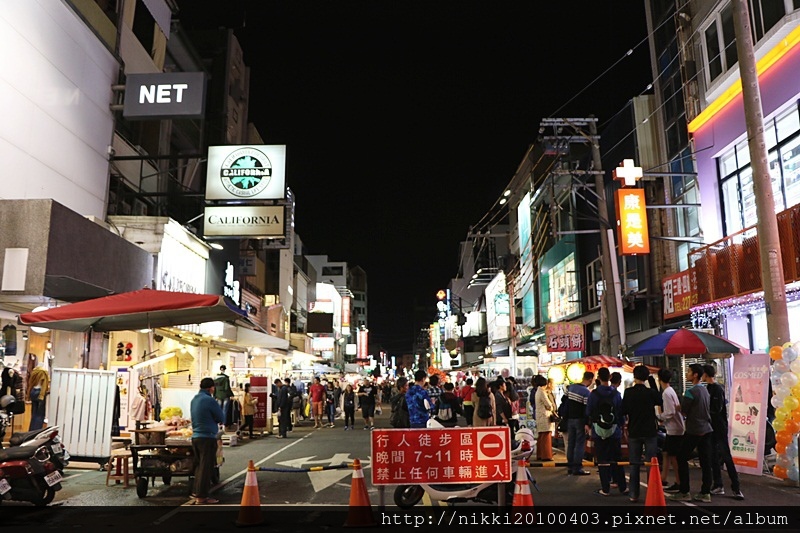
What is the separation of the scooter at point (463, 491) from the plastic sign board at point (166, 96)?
13810 mm

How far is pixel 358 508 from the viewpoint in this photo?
7.79 m

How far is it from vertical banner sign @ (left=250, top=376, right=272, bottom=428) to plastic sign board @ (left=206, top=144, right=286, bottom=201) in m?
6.17

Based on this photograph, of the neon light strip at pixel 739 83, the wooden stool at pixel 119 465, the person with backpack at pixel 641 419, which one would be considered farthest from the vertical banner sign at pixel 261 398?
the neon light strip at pixel 739 83

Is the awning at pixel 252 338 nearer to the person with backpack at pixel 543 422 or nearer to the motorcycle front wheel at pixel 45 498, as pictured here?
the person with backpack at pixel 543 422

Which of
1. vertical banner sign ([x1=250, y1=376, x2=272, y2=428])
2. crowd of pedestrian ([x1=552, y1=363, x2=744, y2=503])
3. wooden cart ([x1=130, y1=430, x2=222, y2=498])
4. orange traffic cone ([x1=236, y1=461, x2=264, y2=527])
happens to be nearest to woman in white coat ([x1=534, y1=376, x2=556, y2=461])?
crowd of pedestrian ([x1=552, y1=363, x2=744, y2=503])

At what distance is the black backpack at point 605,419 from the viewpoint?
10148mm

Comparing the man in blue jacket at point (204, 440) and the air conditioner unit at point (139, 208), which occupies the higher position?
the air conditioner unit at point (139, 208)

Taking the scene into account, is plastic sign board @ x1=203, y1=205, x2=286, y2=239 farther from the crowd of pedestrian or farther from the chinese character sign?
the crowd of pedestrian

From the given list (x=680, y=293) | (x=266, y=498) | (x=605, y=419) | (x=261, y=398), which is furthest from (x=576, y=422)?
(x=261, y=398)

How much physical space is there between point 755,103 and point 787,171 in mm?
4979

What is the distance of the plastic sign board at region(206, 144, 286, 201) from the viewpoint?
22266 millimetres

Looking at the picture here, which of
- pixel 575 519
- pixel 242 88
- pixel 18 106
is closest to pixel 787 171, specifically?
pixel 575 519

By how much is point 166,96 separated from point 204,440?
12.4 meters

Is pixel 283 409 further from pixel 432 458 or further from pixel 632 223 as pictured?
pixel 432 458
